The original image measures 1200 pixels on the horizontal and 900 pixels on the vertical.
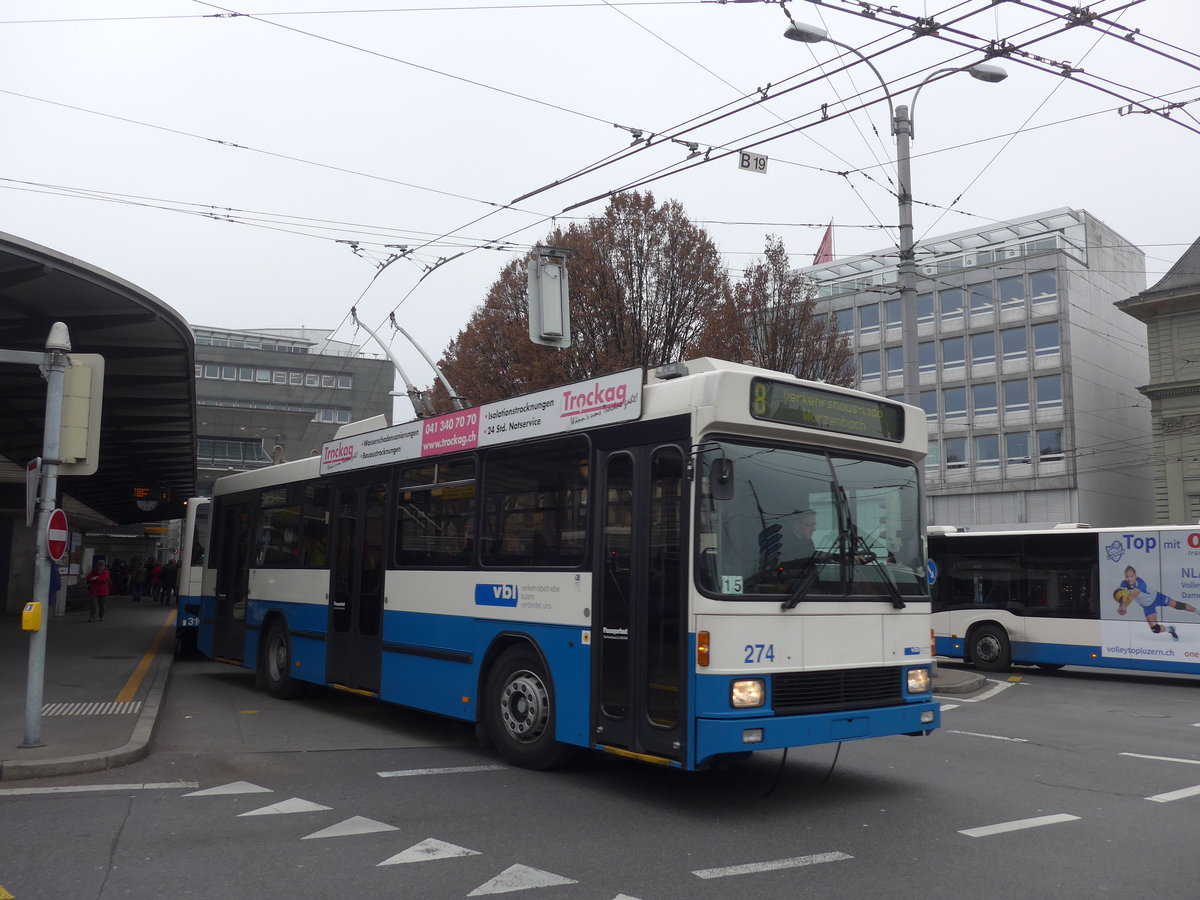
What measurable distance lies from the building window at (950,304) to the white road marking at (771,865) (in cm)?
5023

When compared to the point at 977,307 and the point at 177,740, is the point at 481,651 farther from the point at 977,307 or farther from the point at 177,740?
the point at 977,307

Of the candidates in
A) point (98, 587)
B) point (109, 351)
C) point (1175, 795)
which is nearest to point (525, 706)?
point (1175, 795)

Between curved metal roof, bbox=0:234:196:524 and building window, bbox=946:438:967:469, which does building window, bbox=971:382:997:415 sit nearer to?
building window, bbox=946:438:967:469

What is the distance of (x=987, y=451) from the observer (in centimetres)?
5184

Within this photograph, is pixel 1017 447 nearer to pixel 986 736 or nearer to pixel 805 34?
pixel 986 736

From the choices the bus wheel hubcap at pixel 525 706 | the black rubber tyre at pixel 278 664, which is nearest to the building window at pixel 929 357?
the black rubber tyre at pixel 278 664

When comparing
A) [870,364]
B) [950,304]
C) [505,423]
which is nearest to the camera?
[505,423]

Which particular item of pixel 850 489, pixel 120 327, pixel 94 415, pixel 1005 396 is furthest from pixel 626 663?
pixel 1005 396

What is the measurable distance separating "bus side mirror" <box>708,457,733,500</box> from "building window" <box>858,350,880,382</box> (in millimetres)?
50665

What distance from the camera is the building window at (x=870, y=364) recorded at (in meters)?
56.0

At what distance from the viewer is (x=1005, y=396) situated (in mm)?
51594

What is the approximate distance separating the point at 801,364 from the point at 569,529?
1456cm

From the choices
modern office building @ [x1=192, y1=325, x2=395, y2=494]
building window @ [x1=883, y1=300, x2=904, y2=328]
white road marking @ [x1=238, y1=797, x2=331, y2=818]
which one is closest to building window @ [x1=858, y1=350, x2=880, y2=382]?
building window @ [x1=883, y1=300, x2=904, y2=328]

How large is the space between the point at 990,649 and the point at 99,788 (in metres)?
16.6
